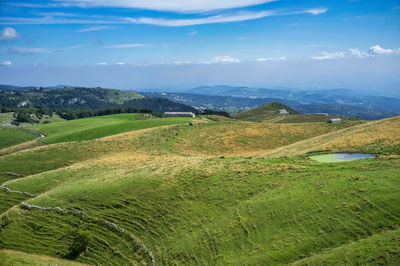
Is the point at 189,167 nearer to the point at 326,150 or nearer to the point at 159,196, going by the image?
the point at 159,196

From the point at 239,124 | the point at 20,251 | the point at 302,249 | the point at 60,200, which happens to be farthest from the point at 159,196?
the point at 239,124

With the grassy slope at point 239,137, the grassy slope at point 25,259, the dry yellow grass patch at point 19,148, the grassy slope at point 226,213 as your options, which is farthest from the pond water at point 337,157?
the dry yellow grass patch at point 19,148

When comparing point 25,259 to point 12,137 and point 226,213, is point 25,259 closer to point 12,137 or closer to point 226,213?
point 226,213

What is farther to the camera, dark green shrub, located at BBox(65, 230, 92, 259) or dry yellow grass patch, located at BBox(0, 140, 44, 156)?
dry yellow grass patch, located at BBox(0, 140, 44, 156)

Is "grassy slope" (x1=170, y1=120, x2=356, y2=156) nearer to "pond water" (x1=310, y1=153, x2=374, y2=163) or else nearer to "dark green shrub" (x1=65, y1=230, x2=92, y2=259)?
"pond water" (x1=310, y1=153, x2=374, y2=163)

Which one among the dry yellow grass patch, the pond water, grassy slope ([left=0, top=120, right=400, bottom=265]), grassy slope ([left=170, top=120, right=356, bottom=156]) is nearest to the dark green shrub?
grassy slope ([left=0, top=120, right=400, bottom=265])

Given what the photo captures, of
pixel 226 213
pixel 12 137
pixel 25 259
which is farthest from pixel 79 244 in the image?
pixel 12 137
